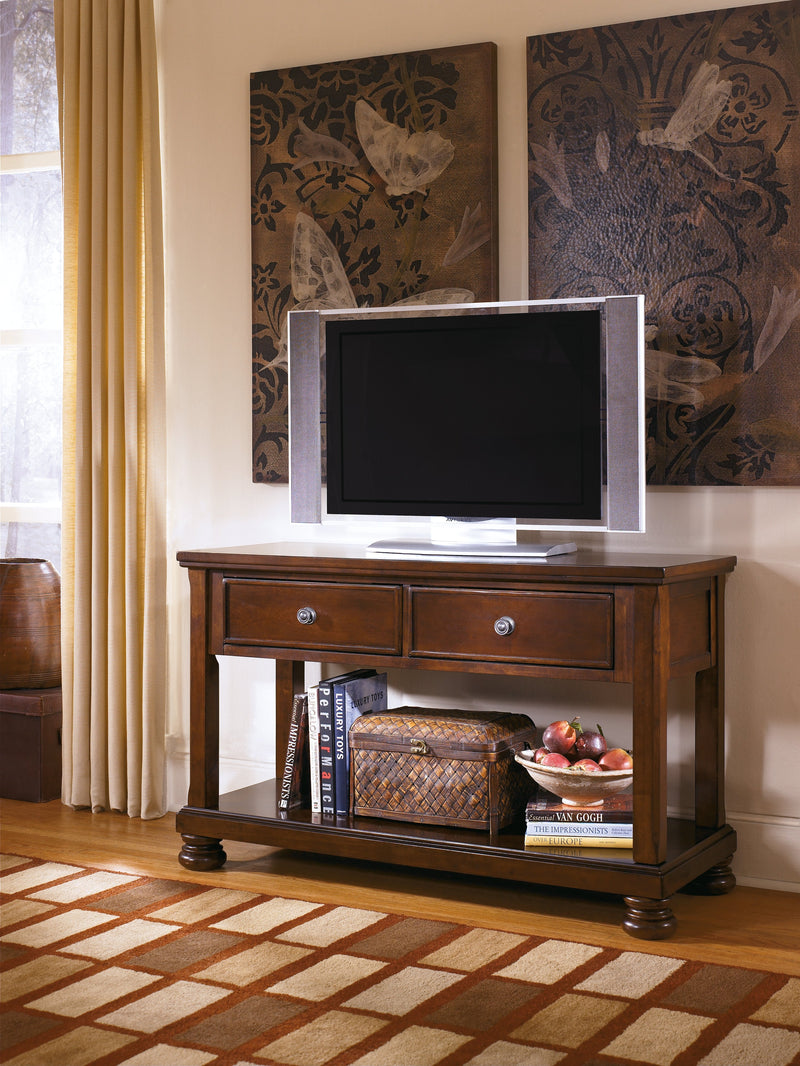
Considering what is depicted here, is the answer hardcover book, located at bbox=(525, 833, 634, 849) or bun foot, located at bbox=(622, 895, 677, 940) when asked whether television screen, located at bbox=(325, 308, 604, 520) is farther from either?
bun foot, located at bbox=(622, 895, 677, 940)

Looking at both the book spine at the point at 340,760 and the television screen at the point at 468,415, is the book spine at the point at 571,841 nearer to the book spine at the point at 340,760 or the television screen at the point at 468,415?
the book spine at the point at 340,760

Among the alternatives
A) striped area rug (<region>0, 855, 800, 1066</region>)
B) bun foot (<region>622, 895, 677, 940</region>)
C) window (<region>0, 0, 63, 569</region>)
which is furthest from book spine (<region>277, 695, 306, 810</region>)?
window (<region>0, 0, 63, 569</region>)

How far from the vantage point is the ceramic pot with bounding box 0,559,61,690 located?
3.72 metres

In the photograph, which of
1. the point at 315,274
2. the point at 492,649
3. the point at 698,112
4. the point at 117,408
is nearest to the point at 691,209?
the point at 698,112

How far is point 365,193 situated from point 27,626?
1.59 m

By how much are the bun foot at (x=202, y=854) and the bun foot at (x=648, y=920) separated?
39.1 inches

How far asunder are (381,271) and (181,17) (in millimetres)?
1009

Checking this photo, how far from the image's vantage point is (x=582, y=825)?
8.74ft

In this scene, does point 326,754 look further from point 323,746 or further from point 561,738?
point 561,738

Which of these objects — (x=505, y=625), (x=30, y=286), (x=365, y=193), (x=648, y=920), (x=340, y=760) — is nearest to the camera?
(x=648, y=920)

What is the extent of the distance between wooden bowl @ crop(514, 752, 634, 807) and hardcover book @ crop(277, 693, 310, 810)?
Result: 585 millimetres

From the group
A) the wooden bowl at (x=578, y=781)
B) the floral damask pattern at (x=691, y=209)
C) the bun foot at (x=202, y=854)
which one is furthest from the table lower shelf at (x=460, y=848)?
the floral damask pattern at (x=691, y=209)

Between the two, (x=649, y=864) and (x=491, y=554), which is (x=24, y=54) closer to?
(x=491, y=554)

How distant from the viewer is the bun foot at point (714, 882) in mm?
2842
